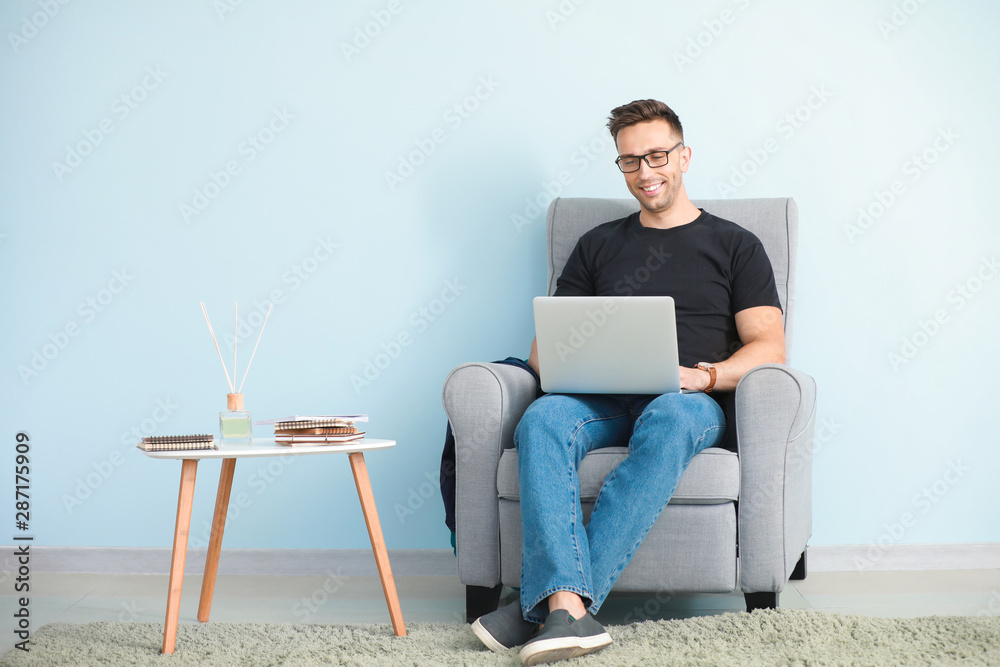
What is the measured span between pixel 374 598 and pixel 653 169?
1337 mm

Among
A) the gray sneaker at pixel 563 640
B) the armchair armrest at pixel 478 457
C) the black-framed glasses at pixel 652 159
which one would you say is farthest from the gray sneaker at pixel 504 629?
the black-framed glasses at pixel 652 159

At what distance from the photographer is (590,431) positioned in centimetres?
173

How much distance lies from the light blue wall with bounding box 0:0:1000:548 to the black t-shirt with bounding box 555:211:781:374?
346 millimetres

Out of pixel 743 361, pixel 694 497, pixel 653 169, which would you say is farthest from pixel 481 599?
pixel 653 169

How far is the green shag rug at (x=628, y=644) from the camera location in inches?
57.1

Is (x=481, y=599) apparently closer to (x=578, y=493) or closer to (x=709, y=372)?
(x=578, y=493)

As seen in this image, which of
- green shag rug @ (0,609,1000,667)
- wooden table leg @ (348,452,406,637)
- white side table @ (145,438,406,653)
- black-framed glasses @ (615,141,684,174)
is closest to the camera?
green shag rug @ (0,609,1000,667)

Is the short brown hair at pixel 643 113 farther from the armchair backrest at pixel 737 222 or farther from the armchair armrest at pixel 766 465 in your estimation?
the armchair armrest at pixel 766 465

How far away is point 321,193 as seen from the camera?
94.3 inches

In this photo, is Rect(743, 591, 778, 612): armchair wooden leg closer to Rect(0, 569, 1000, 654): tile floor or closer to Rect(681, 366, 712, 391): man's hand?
Rect(0, 569, 1000, 654): tile floor

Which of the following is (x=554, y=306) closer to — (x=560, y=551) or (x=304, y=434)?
(x=560, y=551)

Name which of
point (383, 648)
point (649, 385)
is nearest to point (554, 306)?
point (649, 385)

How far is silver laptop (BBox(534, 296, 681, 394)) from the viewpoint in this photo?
5.14 feet


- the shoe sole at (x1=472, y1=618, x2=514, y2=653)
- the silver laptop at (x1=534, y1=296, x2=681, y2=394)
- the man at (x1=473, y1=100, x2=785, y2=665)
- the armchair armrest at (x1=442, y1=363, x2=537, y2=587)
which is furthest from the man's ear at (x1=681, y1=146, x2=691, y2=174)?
the shoe sole at (x1=472, y1=618, x2=514, y2=653)
